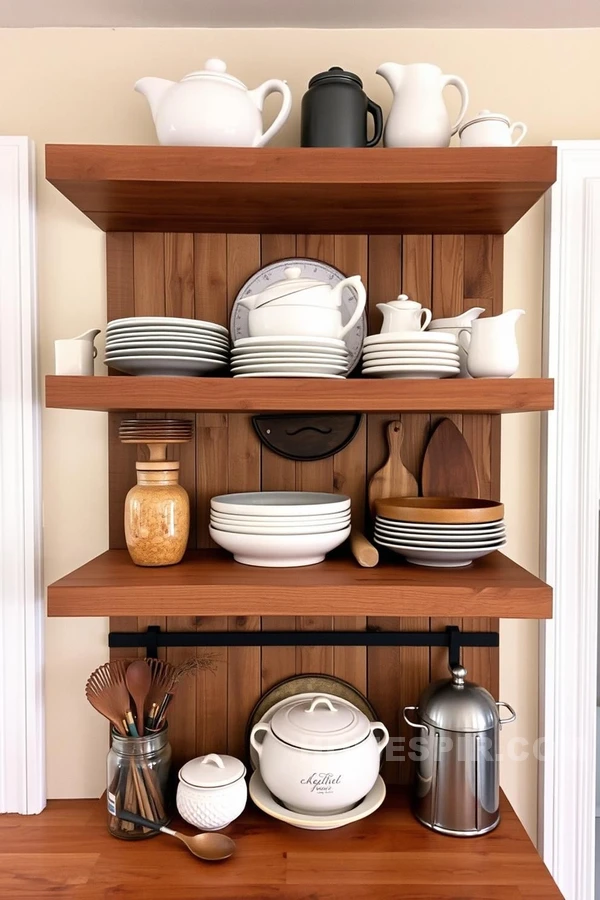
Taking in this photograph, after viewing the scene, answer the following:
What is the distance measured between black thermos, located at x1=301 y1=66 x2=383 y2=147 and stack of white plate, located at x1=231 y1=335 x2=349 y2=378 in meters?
0.35

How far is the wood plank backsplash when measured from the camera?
1293 mm

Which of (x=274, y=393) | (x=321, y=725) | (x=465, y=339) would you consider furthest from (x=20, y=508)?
(x=465, y=339)

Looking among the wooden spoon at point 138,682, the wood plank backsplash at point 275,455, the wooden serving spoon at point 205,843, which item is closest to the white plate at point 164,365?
the wood plank backsplash at point 275,455

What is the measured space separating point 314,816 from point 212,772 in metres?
0.20

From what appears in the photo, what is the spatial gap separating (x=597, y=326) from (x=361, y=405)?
595 millimetres

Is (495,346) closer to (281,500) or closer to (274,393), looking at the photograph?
(274,393)

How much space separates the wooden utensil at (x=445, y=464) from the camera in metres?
1.29

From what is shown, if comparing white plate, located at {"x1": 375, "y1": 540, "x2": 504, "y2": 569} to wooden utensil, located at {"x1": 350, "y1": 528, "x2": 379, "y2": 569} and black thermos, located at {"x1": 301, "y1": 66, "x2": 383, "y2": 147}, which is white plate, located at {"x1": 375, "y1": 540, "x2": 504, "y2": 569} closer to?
wooden utensil, located at {"x1": 350, "y1": 528, "x2": 379, "y2": 569}

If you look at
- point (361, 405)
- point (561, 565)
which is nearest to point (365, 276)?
point (361, 405)

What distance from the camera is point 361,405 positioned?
104 cm

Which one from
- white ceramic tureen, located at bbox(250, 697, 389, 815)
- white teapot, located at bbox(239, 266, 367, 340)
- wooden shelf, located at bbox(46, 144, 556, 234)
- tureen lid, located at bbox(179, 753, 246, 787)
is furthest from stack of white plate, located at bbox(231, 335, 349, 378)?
tureen lid, located at bbox(179, 753, 246, 787)

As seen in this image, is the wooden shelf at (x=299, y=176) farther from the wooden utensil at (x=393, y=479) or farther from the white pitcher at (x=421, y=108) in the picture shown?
the wooden utensil at (x=393, y=479)

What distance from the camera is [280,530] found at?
1.08m

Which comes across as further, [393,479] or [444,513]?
[393,479]
